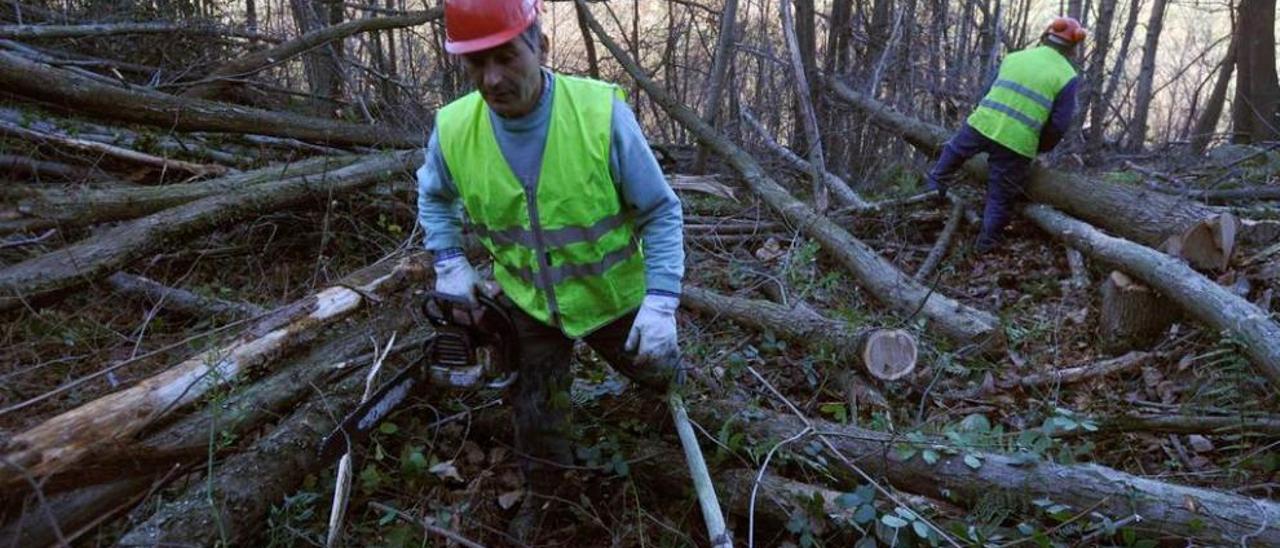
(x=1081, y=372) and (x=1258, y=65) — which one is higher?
(x=1258, y=65)

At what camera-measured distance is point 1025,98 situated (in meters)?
5.86

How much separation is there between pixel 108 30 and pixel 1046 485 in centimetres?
732

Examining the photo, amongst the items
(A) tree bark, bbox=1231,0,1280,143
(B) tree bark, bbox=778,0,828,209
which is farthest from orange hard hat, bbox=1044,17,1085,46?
(A) tree bark, bbox=1231,0,1280,143

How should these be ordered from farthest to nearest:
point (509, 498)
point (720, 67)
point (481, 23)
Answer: point (720, 67)
point (509, 498)
point (481, 23)

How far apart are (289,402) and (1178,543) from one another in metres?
3.21

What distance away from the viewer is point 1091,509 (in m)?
2.70

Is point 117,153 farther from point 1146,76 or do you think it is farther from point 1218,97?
point 1218,97

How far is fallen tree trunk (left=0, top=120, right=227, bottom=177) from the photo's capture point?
527 centimetres

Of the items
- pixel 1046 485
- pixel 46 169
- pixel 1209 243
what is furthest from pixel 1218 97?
pixel 46 169

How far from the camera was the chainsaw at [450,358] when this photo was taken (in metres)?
2.66

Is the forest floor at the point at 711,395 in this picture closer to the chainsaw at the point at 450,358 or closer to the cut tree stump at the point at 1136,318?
the cut tree stump at the point at 1136,318

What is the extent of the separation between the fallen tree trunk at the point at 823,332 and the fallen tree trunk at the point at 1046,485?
2.23 ft

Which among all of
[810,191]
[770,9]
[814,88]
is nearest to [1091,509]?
[810,191]

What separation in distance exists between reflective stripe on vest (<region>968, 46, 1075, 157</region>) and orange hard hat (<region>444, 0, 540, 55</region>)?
466 centimetres
